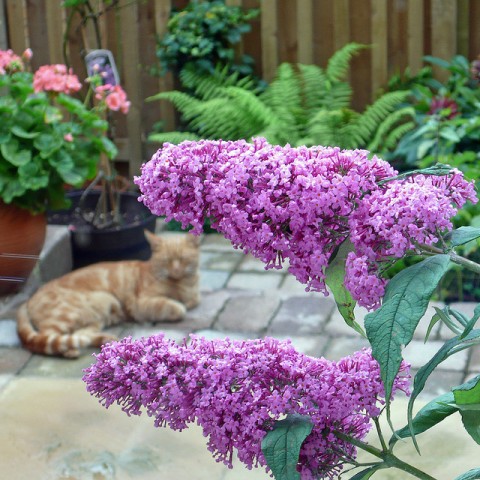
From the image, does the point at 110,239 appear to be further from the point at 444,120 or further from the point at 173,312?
the point at 444,120

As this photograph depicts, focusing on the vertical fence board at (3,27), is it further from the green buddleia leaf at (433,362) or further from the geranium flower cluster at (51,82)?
the green buddleia leaf at (433,362)

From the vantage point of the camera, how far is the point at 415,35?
21.1 ft

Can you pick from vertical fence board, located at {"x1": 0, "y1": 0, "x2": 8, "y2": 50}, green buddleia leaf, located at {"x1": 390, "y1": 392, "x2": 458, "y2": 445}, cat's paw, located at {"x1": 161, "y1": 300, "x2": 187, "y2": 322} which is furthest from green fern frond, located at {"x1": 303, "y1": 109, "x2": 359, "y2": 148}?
green buddleia leaf, located at {"x1": 390, "y1": 392, "x2": 458, "y2": 445}

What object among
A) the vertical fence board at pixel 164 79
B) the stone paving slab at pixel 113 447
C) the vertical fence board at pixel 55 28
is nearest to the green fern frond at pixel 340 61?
the vertical fence board at pixel 164 79

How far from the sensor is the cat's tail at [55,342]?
4.39 m

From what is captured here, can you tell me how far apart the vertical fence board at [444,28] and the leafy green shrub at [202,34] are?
44.1 inches

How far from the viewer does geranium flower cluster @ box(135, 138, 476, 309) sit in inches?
54.5

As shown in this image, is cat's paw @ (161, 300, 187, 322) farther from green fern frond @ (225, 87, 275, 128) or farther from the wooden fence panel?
the wooden fence panel

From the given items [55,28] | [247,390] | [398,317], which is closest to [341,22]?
[55,28]

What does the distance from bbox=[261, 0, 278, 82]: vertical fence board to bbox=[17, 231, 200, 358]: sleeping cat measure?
216 cm

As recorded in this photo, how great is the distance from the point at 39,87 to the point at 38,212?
0.61m

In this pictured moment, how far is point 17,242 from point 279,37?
2555mm

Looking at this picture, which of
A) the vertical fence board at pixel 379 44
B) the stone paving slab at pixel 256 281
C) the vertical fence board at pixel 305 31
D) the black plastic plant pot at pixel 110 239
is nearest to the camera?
the stone paving slab at pixel 256 281

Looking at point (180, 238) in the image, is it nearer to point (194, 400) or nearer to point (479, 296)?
point (479, 296)
